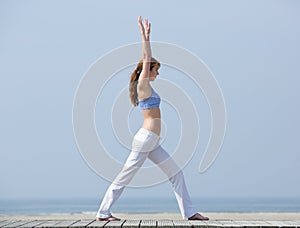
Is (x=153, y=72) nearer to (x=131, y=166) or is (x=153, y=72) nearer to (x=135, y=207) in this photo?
(x=131, y=166)

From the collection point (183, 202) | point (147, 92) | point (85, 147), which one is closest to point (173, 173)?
point (183, 202)

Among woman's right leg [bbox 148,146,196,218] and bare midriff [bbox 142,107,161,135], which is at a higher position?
bare midriff [bbox 142,107,161,135]

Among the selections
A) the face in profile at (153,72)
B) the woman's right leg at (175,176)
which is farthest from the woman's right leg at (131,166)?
the face in profile at (153,72)

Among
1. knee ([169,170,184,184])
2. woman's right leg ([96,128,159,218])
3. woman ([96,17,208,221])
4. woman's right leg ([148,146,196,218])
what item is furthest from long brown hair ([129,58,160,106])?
knee ([169,170,184,184])

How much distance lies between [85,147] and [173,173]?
1.80 metres

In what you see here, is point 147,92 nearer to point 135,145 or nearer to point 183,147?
point 135,145

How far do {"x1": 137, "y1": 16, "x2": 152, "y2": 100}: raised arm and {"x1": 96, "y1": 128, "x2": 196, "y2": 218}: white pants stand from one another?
1.44ft

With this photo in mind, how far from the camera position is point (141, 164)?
780cm

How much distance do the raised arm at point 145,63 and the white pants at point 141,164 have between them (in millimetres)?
438

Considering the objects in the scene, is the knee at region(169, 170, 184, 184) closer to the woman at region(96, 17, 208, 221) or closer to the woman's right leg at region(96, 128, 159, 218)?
the woman at region(96, 17, 208, 221)

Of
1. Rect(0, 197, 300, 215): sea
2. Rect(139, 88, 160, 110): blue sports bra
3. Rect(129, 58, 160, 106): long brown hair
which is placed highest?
Rect(0, 197, 300, 215): sea

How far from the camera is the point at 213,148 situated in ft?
30.3

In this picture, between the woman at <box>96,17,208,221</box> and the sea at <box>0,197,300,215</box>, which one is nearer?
the woman at <box>96,17,208,221</box>

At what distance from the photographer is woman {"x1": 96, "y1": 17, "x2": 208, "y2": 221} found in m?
7.70
